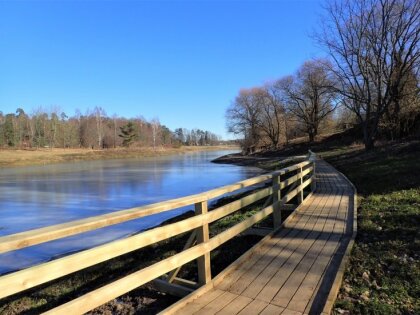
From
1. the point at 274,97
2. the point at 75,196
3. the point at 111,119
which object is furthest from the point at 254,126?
the point at 111,119

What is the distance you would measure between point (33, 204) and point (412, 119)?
92.5 feet

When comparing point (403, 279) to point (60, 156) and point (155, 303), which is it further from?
point (60, 156)

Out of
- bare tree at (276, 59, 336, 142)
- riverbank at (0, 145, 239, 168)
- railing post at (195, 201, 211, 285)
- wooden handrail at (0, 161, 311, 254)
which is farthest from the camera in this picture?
riverbank at (0, 145, 239, 168)

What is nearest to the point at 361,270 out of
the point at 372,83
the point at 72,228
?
the point at 72,228

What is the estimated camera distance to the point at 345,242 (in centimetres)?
584

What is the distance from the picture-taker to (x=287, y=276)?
4465mm

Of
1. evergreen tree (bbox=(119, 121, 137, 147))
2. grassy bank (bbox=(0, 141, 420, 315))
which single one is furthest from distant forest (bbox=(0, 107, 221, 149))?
grassy bank (bbox=(0, 141, 420, 315))

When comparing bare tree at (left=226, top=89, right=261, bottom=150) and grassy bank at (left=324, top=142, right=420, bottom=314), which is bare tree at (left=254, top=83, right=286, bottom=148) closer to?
bare tree at (left=226, top=89, right=261, bottom=150)

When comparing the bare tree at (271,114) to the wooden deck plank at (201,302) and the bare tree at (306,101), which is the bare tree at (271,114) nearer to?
the bare tree at (306,101)

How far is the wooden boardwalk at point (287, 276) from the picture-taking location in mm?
3693

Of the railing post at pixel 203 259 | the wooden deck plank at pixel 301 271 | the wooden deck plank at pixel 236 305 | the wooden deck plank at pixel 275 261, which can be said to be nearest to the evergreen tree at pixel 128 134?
the wooden deck plank at pixel 275 261

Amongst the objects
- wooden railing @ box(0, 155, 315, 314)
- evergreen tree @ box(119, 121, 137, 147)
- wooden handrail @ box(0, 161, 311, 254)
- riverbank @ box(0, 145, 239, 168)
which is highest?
evergreen tree @ box(119, 121, 137, 147)

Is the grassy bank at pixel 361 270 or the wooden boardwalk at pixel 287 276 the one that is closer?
the wooden boardwalk at pixel 287 276

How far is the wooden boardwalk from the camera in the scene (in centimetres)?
369
